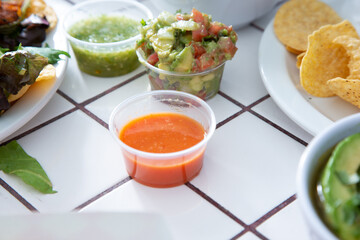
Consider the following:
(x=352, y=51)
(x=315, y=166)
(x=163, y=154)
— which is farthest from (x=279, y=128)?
(x=315, y=166)

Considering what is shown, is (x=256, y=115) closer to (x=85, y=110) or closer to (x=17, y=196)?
(x=85, y=110)

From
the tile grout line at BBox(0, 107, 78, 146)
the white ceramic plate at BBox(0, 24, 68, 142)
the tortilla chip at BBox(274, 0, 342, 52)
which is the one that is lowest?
the tile grout line at BBox(0, 107, 78, 146)

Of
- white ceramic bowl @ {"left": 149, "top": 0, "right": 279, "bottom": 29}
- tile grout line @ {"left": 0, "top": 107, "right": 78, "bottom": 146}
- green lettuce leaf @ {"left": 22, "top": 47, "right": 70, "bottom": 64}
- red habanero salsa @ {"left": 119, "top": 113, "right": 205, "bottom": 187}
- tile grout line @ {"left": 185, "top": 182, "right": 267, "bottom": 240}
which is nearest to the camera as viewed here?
tile grout line @ {"left": 185, "top": 182, "right": 267, "bottom": 240}

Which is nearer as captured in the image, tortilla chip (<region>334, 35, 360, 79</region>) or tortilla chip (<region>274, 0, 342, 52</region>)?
tortilla chip (<region>334, 35, 360, 79</region>)

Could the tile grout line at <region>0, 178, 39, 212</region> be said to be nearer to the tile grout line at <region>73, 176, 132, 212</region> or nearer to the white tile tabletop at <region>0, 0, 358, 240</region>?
the white tile tabletop at <region>0, 0, 358, 240</region>

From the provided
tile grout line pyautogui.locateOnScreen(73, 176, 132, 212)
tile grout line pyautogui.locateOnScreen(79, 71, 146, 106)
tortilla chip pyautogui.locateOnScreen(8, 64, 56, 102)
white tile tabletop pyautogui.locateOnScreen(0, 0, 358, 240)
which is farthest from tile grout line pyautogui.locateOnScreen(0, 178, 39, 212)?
tile grout line pyautogui.locateOnScreen(79, 71, 146, 106)

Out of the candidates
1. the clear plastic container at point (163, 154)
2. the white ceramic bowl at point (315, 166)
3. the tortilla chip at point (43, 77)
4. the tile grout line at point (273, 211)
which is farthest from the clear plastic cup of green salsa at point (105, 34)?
the white ceramic bowl at point (315, 166)
